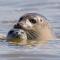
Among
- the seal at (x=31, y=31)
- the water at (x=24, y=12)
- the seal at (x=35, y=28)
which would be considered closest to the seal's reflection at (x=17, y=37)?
the seal at (x=31, y=31)

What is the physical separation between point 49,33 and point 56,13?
3.87 meters

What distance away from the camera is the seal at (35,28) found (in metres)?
9.77

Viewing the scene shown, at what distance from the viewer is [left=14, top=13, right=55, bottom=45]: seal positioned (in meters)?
9.77

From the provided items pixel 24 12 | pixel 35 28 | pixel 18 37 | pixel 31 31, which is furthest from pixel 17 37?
pixel 24 12

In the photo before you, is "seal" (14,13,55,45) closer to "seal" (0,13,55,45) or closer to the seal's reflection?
"seal" (0,13,55,45)

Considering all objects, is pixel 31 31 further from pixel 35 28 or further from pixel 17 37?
pixel 17 37

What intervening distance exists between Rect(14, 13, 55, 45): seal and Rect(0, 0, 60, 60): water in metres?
0.37

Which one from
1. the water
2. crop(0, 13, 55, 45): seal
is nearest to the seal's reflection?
crop(0, 13, 55, 45): seal

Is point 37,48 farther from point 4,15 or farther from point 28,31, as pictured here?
point 4,15

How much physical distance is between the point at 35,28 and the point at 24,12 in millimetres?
4476

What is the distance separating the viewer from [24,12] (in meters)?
14.5

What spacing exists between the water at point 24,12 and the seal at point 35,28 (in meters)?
0.37

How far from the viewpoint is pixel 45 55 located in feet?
25.6

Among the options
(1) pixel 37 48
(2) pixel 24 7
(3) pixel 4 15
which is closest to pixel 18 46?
(1) pixel 37 48
